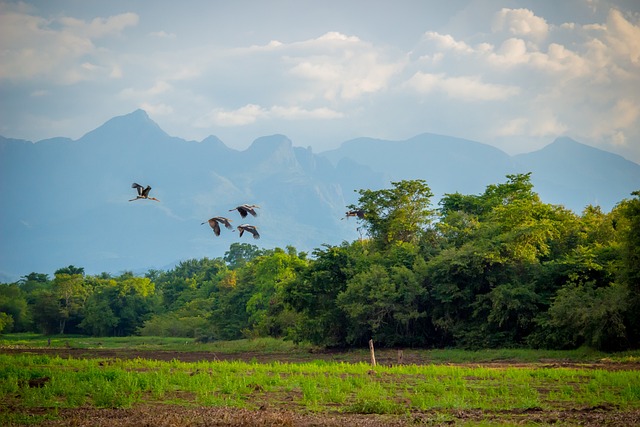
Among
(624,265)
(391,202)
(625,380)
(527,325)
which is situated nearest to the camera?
(625,380)

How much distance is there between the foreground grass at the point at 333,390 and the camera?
56.2ft

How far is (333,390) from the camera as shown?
755 inches

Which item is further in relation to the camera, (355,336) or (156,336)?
(156,336)

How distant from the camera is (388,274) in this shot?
45938 mm

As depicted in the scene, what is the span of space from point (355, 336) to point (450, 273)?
8354 millimetres

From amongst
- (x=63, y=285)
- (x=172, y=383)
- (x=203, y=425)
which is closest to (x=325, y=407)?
(x=203, y=425)

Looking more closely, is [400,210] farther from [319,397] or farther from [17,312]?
[17,312]

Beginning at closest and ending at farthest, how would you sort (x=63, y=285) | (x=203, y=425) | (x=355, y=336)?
(x=203, y=425)
(x=355, y=336)
(x=63, y=285)

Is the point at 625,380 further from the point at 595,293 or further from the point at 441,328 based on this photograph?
the point at 441,328

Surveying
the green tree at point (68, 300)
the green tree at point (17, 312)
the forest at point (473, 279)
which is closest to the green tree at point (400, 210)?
the forest at point (473, 279)

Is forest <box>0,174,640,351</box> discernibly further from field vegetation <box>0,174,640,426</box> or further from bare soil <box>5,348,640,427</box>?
bare soil <box>5,348,640,427</box>

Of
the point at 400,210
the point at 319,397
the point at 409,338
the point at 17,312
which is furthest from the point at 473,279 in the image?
the point at 17,312

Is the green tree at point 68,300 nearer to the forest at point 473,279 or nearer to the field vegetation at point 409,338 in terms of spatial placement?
the field vegetation at point 409,338

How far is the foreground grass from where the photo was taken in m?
17.1
